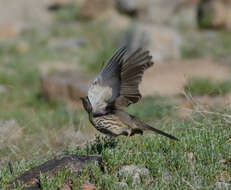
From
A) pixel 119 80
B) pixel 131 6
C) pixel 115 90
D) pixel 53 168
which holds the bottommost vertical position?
pixel 53 168

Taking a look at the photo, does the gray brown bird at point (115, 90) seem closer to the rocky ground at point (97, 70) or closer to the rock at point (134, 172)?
the rocky ground at point (97, 70)

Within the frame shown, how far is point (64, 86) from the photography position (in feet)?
39.8

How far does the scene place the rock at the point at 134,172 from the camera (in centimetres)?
460

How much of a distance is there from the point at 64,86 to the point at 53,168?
24.9 feet

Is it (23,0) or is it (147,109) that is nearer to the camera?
(147,109)

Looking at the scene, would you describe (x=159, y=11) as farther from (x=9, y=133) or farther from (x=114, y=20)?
(x=9, y=133)

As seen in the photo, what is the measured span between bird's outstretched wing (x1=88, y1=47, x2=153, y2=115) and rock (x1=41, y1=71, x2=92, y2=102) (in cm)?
653

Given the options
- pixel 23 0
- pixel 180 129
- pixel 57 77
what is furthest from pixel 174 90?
pixel 23 0

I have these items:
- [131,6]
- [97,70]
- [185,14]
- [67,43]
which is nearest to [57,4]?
[131,6]

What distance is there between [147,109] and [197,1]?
1289cm

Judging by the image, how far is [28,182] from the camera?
4523 mm

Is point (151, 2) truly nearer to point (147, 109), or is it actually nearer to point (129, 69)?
point (147, 109)

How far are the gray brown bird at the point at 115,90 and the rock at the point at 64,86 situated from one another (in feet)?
21.2

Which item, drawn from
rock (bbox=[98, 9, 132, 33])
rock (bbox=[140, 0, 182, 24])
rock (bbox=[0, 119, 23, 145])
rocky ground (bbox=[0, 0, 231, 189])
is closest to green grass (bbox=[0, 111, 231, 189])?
rocky ground (bbox=[0, 0, 231, 189])
